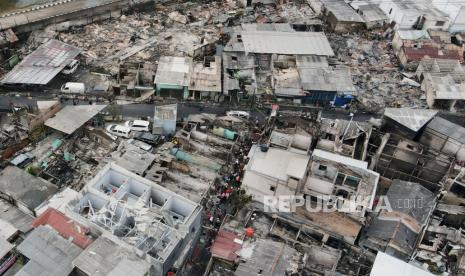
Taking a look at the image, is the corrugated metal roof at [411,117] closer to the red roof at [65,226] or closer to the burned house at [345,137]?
the burned house at [345,137]

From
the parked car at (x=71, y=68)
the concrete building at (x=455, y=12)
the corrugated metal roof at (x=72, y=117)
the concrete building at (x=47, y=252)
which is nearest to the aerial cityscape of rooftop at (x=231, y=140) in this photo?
the concrete building at (x=47, y=252)

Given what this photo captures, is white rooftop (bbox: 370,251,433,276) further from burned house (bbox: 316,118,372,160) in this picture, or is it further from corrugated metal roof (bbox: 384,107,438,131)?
corrugated metal roof (bbox: 384,107,438,131)

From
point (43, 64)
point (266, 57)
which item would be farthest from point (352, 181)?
point (43, 64)

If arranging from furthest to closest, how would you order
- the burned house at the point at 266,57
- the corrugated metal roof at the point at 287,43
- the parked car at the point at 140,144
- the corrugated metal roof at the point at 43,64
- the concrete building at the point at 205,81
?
the corrugated metal roof at the point at 287,43 < the burned house at the point at 266,57 < the concrete building at the point at 205,81 < the corrugated metal roof at the point at 43,64 < the parked car at the point at 140,144

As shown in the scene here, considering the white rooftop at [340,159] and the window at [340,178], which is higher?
the white rooftop at [340,159]

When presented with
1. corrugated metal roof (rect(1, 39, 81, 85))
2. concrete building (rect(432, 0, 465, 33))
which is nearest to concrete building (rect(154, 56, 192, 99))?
corrugated metal roof (rect(1, 39, 81, 85))

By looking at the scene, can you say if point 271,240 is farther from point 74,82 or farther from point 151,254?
point 74,82

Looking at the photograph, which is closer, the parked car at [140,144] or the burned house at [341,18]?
the parked car at [140,144]
